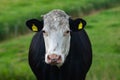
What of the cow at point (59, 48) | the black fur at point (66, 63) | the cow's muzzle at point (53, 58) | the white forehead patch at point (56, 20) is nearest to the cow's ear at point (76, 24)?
the cow at point (59, 48)

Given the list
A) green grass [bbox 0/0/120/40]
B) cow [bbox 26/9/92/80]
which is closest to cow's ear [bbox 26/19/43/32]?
cow [bbox 26/9/92/80]

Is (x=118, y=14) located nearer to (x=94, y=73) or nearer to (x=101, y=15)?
(x=101, y=15)

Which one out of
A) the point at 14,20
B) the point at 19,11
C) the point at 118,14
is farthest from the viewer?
the point at 118,14

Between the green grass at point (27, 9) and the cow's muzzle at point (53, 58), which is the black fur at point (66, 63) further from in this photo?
the green grass at point (27, 9)

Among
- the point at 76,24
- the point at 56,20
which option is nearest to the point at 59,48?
the point at 56,20

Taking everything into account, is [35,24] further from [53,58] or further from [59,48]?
[53,58]

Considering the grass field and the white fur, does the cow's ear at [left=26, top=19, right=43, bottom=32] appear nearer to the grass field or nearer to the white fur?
the white fur

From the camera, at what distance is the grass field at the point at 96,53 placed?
15.7 metres

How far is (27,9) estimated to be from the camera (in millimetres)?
25781

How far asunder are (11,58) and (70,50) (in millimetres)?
6784

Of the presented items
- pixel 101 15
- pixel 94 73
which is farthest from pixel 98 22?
pixel 94 73

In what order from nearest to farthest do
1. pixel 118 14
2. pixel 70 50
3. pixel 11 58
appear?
pixel 70 50 → pixel 11 58 → pixel 118 14

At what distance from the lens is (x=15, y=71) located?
15.9 m

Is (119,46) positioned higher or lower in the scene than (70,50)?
lower
